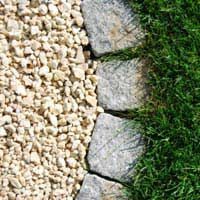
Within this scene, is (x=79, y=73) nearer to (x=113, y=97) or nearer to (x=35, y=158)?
(x=113, y=97)

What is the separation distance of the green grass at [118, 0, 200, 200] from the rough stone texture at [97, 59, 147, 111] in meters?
0.04

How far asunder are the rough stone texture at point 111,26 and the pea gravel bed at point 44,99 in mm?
43

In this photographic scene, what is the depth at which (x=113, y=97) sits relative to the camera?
3.41m

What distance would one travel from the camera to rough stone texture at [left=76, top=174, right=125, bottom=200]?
3330 millimetres

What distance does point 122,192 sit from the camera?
3328mm

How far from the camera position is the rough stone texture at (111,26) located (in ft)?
11.3

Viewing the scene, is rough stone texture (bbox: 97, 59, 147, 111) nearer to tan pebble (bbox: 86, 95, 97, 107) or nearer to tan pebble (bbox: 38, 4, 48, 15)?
tan pebble (bbox: 86, 95, 97, 107)

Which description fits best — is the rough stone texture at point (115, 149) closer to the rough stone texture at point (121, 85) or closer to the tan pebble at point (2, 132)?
the rough stone texture at point (121, 85)

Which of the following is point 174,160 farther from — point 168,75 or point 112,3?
point 112,3

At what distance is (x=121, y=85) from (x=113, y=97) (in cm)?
6

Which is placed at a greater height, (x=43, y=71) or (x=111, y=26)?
(x=111, y=26)

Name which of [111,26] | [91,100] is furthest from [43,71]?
[111,26]

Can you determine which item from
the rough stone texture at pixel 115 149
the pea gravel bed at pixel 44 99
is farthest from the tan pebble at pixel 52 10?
the rough stone texture at pixel 115 149

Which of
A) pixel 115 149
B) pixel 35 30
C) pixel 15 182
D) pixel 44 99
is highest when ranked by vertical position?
pixel 35 30
